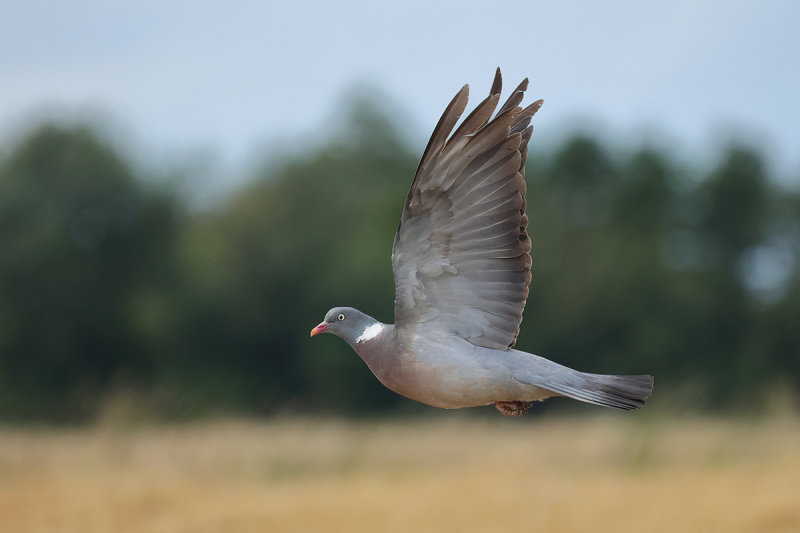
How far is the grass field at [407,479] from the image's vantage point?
14.0 meters

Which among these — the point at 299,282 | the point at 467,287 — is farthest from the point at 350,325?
the point at 299,282

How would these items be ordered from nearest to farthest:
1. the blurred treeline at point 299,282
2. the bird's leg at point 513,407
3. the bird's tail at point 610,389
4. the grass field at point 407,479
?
the bird's tail at point 610,389 → the bird's leg at point 513,407 → the grass field at point 407,479 → the blurred treeline at point 299,282

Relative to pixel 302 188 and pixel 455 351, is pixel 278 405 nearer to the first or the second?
pixel 302 188

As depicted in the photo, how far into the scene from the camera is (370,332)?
477 cm

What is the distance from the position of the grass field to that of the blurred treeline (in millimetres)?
6618

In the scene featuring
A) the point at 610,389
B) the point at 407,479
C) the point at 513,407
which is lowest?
the point at 407,479

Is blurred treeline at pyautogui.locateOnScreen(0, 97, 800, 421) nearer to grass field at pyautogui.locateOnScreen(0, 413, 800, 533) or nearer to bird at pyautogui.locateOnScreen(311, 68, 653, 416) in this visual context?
grass field at pyautogui.locateOnScreen(0, 413, 800, 533)

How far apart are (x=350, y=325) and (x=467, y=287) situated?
0.56 m

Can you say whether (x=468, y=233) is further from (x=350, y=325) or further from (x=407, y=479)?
(x=407, y=479)

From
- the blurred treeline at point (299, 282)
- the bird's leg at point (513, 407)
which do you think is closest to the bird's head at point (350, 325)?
the bird's leg at point (513, 407)

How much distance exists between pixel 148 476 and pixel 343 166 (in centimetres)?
2203

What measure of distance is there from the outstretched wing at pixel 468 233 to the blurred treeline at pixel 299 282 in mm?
21331

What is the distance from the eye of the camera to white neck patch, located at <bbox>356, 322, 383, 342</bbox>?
4727 millimetres

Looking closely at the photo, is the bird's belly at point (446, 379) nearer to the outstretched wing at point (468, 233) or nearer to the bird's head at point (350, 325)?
the outstretched wing at point (468, 233)
